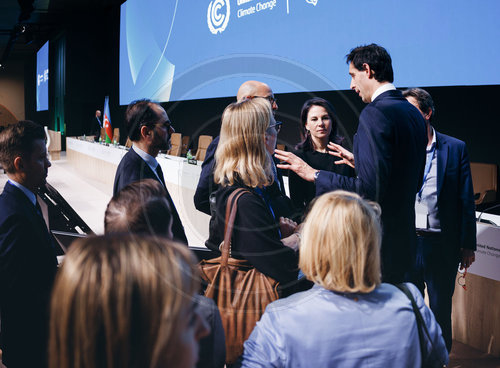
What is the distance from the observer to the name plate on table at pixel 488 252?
217cm

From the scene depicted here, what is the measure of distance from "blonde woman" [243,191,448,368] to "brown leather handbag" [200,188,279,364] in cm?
38

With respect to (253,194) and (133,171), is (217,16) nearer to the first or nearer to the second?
(133,171)

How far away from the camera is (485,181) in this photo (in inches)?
147

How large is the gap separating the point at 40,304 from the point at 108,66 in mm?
14495

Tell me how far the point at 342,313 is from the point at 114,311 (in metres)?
0.51

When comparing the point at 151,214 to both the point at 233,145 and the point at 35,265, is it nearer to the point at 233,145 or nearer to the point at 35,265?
the point at 233,145

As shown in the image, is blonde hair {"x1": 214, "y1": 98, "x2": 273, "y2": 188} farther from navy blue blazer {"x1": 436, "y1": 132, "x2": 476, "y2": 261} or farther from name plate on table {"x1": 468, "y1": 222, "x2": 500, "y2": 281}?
name plate on table {"x1": 468, "y1": 222, "x2": 500, "y2": 281}

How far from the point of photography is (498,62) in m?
2.91

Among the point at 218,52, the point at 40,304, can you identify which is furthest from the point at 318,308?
the point at 218,52

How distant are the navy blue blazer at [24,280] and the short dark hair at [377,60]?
1.32 metres

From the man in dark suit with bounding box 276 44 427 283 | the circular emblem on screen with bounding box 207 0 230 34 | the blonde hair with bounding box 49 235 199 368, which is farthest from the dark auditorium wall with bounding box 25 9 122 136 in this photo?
the blonde hair with bounding box 49 235 199 368

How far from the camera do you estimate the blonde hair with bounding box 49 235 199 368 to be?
0.53 m

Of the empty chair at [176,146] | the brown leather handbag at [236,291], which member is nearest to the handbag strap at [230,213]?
the brown leather handbag at [236,291]

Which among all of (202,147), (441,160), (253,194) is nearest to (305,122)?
(441,160)
